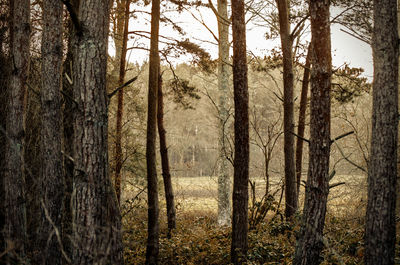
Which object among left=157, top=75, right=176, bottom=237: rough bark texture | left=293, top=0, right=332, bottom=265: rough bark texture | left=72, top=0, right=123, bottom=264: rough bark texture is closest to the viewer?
left=72, top=0, right=123, bottom=264: rough bark texture

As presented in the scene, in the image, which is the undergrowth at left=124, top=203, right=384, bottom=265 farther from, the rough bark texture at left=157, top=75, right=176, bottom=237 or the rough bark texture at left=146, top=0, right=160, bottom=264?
the rough bark texture at left=157, top=75, right=176, bottom=237

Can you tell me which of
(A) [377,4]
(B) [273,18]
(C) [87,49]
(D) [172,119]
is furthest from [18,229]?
(D) [172,119]

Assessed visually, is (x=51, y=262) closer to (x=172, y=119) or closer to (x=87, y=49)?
(x=87, y=49)

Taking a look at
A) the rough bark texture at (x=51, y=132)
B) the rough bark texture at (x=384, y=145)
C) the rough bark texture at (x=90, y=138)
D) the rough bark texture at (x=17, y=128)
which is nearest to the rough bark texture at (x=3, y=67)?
the rough bark texture at (x=17, y=128)

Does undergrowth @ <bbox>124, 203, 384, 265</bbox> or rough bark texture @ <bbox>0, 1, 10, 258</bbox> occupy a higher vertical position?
rough bark texture @ <bbox>0, 1, 10, 258</bbox>

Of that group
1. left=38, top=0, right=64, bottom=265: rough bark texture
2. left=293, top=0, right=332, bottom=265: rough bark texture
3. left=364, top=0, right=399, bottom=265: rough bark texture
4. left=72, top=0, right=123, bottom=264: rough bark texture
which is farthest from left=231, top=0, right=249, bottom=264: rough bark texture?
left=38, top=0, right=64, bottom=265: rough bark texture

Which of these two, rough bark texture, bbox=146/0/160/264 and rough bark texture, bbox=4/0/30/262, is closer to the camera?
rough bark texture, bbox=4/0/30/262

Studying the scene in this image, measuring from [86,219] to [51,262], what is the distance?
3094 millimetres

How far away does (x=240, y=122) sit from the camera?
5.97m

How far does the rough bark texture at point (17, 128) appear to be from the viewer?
5.90 metres

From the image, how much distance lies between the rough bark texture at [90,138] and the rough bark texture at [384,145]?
327cm

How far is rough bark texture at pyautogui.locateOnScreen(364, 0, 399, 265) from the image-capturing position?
162 inches

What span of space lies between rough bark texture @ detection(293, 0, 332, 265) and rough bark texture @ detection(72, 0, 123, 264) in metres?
2.63

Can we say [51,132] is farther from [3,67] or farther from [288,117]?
[288,117]
